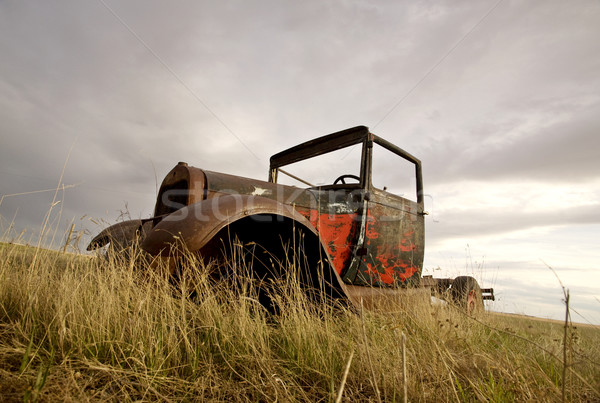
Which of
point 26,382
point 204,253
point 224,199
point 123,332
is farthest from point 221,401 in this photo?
point 204,253

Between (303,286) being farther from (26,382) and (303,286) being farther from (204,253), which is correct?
(26,382)

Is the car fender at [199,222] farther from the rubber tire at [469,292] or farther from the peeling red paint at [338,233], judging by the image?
the rubber tire at [469,292]

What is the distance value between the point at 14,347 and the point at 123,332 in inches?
21.6

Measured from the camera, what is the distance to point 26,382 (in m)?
1.32

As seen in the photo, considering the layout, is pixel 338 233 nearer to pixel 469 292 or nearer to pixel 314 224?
pixel 314 224

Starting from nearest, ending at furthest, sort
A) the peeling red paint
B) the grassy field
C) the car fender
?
the grassy field → the car fender → the peeling red paint

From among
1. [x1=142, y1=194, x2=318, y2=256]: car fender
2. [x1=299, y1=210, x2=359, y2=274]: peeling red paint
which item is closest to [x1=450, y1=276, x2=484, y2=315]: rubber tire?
[x1=299, y1=210, x2=359, y2=274]: peeling red paint

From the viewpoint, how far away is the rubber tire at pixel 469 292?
473cm

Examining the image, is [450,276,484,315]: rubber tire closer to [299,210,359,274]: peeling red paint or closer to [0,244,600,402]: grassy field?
[299,210,359,274]: peeling red paint

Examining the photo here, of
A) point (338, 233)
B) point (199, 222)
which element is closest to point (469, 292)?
point (338, 233)

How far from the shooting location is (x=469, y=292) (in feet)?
15.8

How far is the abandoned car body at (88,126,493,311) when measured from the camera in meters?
2.04

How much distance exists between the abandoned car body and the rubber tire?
0.6 inches

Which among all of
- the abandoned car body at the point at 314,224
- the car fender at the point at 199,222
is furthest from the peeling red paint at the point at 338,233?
the car fender at the point at 199,222
